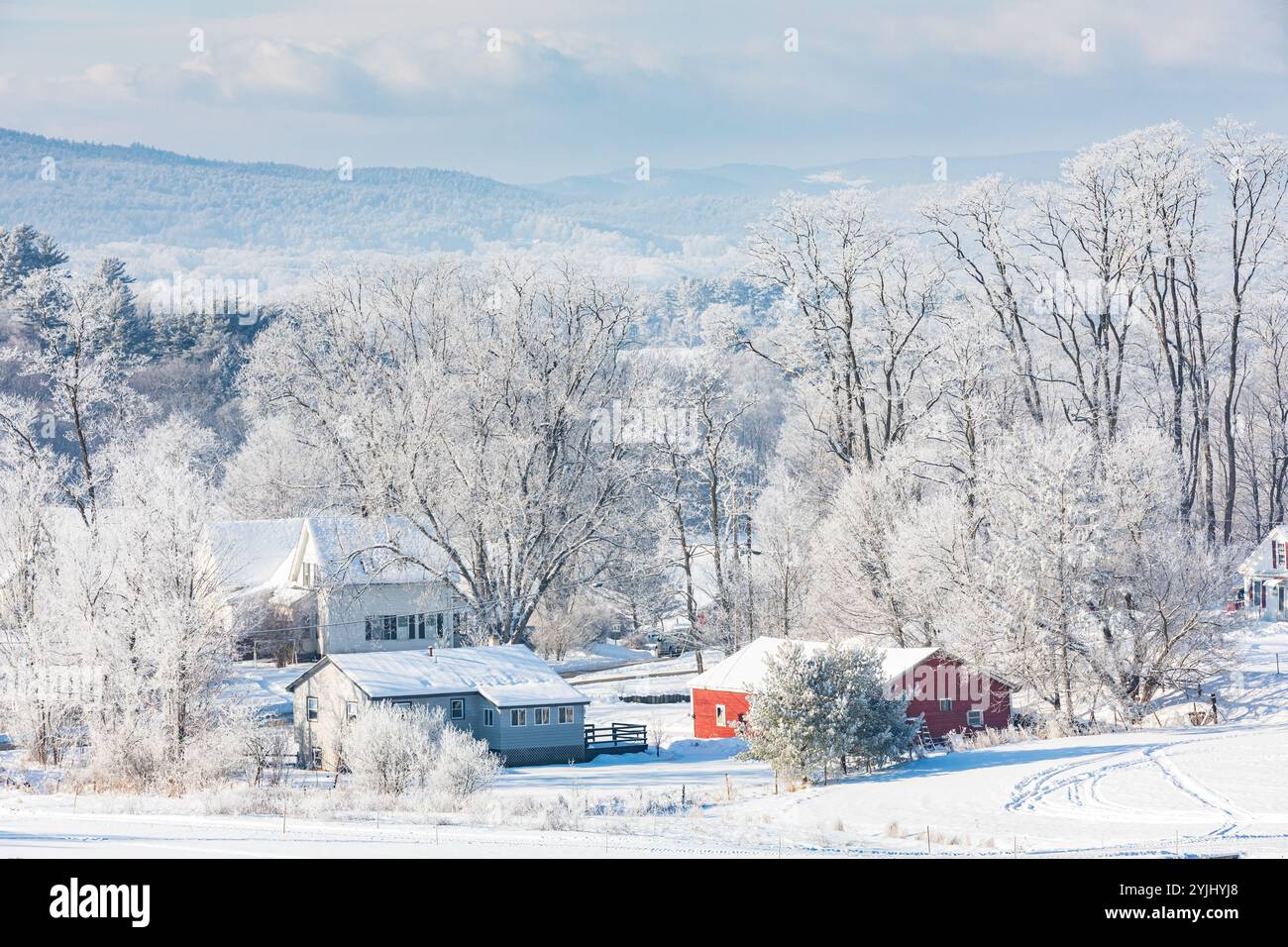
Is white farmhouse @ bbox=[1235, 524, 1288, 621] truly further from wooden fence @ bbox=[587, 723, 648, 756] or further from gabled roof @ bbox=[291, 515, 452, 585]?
gabled roof @ bbox=[291, 515, 452, 585]

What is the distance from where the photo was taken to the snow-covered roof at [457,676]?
3866cm

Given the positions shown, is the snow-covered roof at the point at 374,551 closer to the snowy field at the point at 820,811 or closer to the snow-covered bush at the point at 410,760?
the snowy field at the point at 820,811

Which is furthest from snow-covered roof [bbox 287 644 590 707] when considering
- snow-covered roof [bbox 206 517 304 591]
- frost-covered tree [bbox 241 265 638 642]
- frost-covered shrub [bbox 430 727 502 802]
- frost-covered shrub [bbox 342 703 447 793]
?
snow-covered roof [bbox 206 517 304 591]

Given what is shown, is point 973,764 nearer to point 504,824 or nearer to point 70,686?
point 504,824

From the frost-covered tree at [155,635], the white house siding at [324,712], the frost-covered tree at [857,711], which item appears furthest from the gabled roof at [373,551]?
the frost-covered tree at [857,711]

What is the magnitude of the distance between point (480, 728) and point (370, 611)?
15.1 metres

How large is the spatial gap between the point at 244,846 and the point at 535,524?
108ft

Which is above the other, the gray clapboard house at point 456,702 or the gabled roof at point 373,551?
the gabled roof at point 373,551

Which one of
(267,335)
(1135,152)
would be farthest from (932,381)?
(267,335)

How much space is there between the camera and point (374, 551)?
4975 cm

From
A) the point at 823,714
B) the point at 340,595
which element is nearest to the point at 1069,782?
the point at 823,714

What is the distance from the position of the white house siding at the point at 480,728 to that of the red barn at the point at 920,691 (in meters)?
5.39

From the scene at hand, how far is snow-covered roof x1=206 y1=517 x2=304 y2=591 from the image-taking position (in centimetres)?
5547
